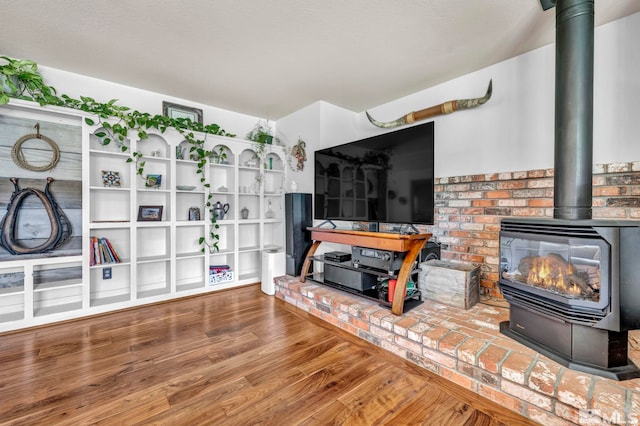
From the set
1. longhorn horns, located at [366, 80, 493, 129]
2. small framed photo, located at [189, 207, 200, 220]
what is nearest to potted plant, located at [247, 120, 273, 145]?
small framed photo, located at [189, 207, 200, 220]

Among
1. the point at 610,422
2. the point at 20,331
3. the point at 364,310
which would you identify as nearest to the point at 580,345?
the point at 610,422

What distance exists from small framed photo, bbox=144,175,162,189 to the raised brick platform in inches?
84.7

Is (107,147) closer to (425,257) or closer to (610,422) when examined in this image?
(425,257)

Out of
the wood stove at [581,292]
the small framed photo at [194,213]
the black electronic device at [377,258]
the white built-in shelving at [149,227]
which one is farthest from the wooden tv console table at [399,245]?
the small framed photo at [194,213]

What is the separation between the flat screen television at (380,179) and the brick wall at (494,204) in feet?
2.66

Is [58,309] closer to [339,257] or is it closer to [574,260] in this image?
[339,257]

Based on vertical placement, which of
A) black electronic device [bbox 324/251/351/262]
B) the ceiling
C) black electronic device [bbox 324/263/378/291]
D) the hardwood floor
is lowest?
the hardwood floor

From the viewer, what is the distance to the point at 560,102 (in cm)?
158

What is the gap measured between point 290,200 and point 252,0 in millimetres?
1890

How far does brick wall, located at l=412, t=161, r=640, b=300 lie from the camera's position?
6.09 ft

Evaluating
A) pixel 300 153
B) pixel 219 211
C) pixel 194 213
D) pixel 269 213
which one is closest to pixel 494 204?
pixel 300 153

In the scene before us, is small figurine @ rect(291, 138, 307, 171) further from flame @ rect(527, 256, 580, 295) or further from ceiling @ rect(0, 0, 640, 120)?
flame @ rect(527, 256, 580, 295)

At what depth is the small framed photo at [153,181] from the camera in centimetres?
293

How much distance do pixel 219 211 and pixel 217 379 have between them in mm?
2092
